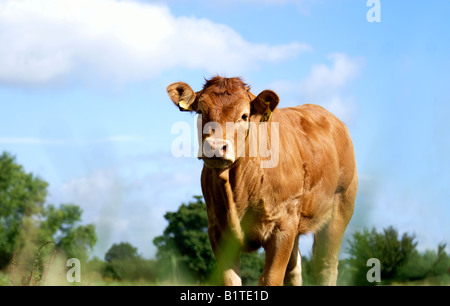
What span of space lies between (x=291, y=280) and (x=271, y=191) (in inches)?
104

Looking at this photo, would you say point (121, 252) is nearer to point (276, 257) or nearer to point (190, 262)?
point (190, 262)

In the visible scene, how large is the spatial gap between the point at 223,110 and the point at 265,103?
69 cm

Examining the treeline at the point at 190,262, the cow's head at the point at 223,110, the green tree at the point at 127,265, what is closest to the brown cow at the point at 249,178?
the cow's head at the point at 223,110

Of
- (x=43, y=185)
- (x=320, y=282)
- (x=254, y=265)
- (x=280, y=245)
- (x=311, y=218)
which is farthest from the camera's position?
(x=43, y=185)

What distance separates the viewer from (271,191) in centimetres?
771

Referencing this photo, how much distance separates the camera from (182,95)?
7.71 m

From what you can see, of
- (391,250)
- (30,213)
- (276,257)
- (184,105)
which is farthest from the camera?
(30,213)

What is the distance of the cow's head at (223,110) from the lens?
21.8 feet

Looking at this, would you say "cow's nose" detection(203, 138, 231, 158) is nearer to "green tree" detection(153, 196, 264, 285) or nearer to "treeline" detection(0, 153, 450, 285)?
"treeline" detection(0, 153, 450, 285)

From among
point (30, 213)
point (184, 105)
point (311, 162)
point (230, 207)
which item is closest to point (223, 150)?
point (230, 207)

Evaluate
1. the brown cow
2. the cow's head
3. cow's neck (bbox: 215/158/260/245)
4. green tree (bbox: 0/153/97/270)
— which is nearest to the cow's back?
the brown cow

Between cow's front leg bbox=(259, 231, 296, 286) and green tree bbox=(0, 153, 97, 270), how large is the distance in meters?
51.1
